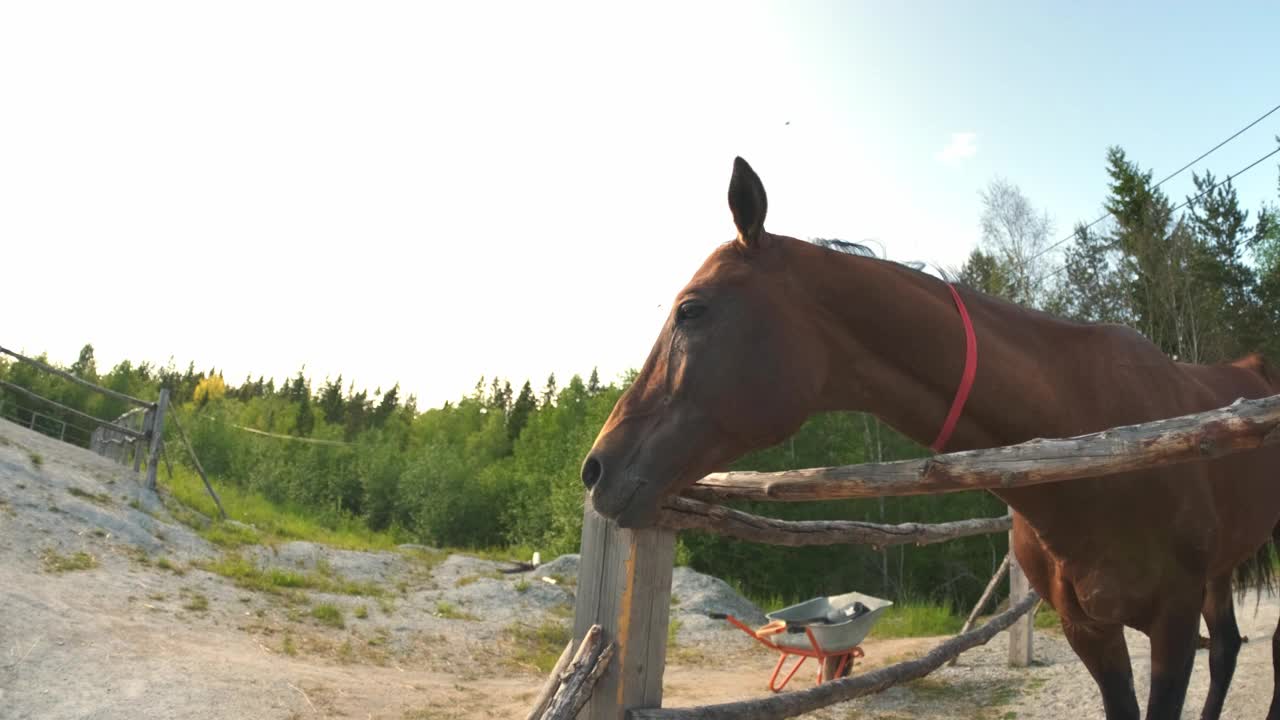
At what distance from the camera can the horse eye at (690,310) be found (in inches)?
67.9

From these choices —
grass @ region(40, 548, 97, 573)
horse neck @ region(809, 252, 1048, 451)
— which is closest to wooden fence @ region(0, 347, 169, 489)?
grass @ region(40, 548, 97, 573)

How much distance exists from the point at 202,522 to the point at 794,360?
1292cm

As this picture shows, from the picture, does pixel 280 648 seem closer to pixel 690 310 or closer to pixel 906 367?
pixel 690 310

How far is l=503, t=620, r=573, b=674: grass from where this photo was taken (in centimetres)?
812

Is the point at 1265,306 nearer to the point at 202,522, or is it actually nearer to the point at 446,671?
the point at 446,671

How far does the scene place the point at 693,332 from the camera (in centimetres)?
171

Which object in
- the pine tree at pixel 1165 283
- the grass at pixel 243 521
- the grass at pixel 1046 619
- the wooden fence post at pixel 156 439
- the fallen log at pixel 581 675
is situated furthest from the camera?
the pine tree at pixel 1165 283

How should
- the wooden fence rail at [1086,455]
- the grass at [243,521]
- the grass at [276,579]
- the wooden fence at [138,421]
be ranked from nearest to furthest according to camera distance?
the wooden fence rail at [1086,455] < the grass at [276,579] < the wooden fence at [138,421] < the grass at [243,521]

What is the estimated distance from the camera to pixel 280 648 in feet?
23.3

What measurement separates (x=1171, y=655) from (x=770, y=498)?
1.16 metres

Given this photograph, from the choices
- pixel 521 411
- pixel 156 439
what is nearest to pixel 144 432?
pixel 156 439

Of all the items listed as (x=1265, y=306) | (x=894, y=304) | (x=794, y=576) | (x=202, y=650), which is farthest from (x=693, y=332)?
(x=1265, y=306)

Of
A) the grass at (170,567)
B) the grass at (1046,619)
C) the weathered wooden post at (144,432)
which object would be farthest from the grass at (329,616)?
the grass at (1046,619)

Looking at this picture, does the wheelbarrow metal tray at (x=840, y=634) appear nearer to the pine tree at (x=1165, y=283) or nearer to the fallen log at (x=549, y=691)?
the fallen log at (x=549, y=691)
